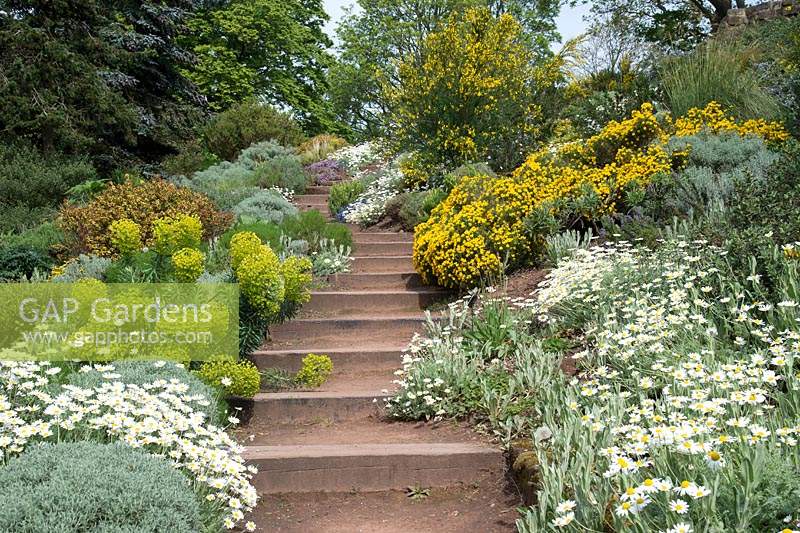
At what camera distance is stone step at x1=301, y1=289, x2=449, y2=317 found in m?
7.41

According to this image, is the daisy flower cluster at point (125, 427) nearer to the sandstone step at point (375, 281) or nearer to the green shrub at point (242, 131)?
the sandstone step at point (375, 281)

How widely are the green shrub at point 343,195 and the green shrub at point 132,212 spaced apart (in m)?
3.54

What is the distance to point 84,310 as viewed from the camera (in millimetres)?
4977

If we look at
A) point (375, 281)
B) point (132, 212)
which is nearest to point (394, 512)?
point (375, 281)

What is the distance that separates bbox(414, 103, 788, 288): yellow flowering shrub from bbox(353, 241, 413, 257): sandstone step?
114 centimetres

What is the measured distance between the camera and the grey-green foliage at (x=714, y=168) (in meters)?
6.48

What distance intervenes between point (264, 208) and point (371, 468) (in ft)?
22.0

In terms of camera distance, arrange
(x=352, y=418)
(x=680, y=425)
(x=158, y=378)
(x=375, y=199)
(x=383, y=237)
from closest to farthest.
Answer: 1. (x=680, y=425)
2. (x=158, y=378)
3. (x=352, y=418)
4. (x=383, y=237)
5. (x=375, y=199)

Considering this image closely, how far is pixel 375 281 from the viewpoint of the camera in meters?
8.24

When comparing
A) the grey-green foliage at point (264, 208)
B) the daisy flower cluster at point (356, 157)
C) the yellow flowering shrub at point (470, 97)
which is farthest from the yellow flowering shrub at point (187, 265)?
the daisy flower cluster at point (356, 157)

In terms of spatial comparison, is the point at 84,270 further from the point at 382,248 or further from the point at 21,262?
the point at 382,248

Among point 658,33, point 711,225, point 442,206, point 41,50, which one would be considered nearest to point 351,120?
point 658,33

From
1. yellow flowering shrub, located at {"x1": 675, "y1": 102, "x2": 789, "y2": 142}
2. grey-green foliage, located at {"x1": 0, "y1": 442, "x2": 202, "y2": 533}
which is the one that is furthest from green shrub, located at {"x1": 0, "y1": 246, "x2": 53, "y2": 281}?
yellow flowering shrub, located at {"x1": 675, "y1": 102, "x2": 789, "y2": 142}

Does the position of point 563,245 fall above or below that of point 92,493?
above
